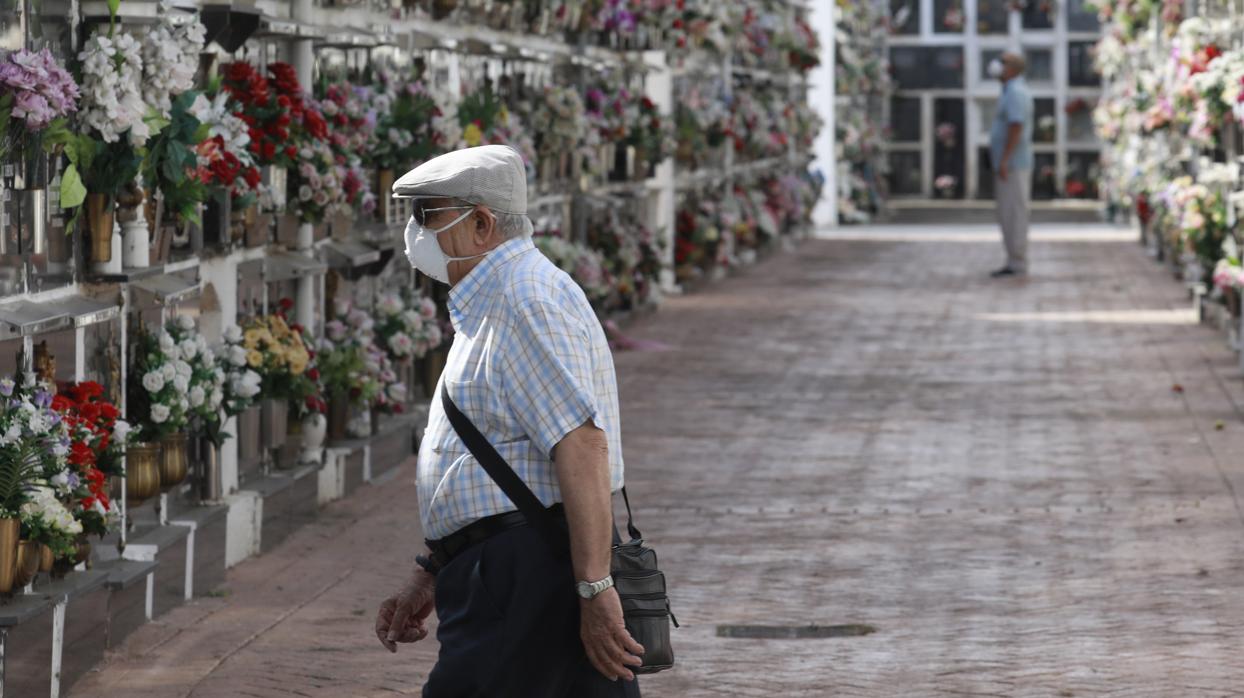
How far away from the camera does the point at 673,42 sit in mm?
19766

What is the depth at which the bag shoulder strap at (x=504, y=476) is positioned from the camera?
12.9 feet

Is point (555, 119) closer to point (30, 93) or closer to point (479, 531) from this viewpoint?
point (30, 93)

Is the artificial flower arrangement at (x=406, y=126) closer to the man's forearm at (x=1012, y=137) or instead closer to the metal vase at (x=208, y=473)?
the metal vase at (x=208, y=473)

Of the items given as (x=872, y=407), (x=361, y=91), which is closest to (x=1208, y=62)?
(x=872, y=407)

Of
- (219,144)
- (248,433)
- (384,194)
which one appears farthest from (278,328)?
(384,194)

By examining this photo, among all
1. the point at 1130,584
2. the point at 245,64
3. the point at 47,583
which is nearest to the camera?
the point at 47,583

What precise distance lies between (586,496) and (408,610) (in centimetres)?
64

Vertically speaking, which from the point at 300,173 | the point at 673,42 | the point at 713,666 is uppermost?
the point at 673,42

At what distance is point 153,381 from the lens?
7328 mm

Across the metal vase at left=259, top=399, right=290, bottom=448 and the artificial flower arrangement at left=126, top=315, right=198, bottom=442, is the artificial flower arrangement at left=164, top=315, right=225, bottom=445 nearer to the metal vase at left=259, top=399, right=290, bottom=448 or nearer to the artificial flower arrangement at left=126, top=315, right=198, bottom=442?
the artificial flower arrangement at left=126, top=315, right=198, bottom=442

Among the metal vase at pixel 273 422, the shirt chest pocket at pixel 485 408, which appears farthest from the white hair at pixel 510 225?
the metal vase at pixel 273 422

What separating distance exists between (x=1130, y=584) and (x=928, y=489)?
2.27m

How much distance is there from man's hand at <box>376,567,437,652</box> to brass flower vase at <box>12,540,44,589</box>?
176 cm

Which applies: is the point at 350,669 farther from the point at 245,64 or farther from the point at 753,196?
the point at 753,196
